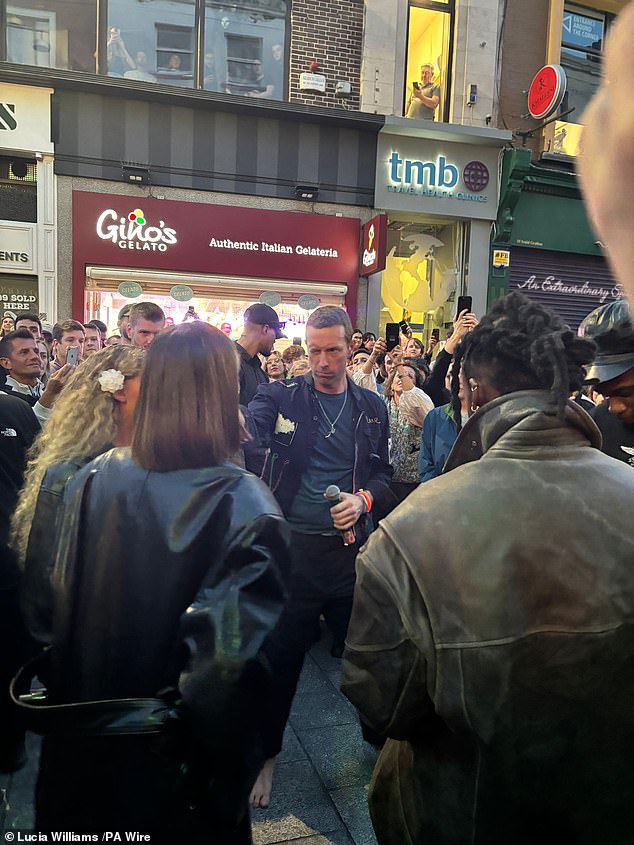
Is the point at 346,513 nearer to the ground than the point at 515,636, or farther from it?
nearer to the ground

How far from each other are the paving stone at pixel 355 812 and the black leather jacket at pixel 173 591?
3.98ft

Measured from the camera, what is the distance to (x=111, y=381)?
2355mm

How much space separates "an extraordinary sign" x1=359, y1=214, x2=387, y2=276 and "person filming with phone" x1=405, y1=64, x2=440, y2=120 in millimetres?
2762

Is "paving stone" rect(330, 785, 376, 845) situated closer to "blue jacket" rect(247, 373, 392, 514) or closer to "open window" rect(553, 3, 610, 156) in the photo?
"blue jacket" rect(247, 373, 392, 514)

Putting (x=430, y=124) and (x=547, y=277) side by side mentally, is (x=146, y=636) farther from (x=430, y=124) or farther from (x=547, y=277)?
(x=547, y=277)

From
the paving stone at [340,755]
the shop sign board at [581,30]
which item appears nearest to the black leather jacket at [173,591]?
the paving stone at [340,755]

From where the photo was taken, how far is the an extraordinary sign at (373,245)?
11.1 m

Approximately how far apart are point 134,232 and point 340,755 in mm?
9695

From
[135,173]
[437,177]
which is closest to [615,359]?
[135,173]

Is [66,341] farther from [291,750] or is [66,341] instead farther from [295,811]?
[295,811]

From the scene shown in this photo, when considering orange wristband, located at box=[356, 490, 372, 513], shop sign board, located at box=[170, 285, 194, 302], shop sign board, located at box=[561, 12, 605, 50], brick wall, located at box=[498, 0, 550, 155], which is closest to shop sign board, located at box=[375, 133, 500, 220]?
brick wall, located at box=[498, 0, 550, 155]

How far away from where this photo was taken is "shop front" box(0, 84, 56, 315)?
10156 millimetres

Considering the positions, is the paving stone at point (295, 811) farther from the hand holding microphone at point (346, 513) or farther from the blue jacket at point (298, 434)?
the blue jacket at point (298, 434)

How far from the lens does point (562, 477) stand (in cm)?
137
